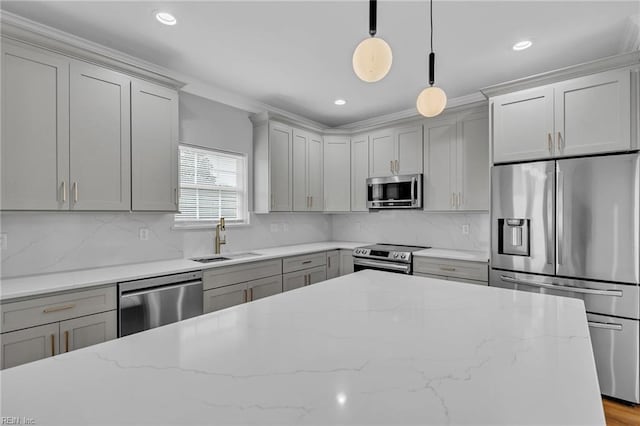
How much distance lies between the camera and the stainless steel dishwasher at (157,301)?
87.3 inches

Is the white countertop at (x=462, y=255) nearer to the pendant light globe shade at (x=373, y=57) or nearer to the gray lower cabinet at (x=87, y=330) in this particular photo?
the pendant light globe shade at (x=373, y=57)

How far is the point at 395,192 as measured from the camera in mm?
3869

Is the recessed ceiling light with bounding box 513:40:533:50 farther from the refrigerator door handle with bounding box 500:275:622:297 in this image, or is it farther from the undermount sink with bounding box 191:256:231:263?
the undermount sink with bounding box 191:256:231:263

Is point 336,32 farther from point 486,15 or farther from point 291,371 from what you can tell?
point 291,371

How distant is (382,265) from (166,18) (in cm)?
301

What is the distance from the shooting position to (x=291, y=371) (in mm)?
811

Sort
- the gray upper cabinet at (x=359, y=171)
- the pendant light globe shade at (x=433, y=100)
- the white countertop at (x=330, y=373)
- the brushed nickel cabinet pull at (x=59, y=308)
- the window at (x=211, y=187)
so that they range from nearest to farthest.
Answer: the white countertop at (x=330, y=373)
the pendant light globe shade at (x=433, y=100)
the brushed nickel cabinet pull at (x=59, y=308)
the window at (x=211, y=187)
the gray upper cabinet at (x=359, y=171)

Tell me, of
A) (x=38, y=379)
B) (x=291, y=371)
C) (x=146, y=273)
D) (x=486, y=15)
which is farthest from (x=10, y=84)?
(x=486, y=15)

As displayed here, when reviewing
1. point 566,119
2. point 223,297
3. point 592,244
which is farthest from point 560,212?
point 223,297

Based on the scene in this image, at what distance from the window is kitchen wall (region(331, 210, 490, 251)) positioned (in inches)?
67.7

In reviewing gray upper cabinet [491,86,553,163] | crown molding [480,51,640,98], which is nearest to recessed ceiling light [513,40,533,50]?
crown molding [480,51,640,98]

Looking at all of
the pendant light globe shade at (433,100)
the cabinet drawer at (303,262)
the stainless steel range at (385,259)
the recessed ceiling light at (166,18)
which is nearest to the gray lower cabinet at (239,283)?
the cabinet drawer at (303,262)

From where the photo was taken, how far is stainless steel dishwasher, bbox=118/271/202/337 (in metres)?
2.22

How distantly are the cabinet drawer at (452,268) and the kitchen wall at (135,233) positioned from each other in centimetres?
175
